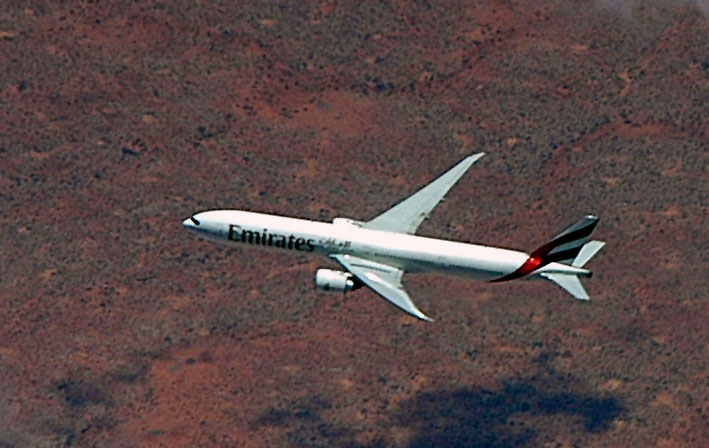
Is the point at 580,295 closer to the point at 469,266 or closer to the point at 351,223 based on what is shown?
the point at 469,266

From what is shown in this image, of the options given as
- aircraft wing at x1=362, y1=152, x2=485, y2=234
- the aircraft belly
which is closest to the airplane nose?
aircraft wing at x1=362, y1=152, x2=485, y2=234

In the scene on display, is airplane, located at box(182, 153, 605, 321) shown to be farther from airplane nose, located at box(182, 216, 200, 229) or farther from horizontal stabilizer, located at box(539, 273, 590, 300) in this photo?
airplane nose, located at box(182, 216, 200, 229)

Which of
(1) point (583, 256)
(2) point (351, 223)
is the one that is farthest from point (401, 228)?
(1) point (583, 256)

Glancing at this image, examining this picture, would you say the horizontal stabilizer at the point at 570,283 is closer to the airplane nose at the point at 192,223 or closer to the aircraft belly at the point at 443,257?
the aircraft belly at the point at 443,257

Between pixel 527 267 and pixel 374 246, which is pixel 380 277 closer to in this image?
pixel 374 246

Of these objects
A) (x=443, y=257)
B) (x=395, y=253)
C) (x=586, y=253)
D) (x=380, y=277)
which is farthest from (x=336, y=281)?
(x=586, y=253)
